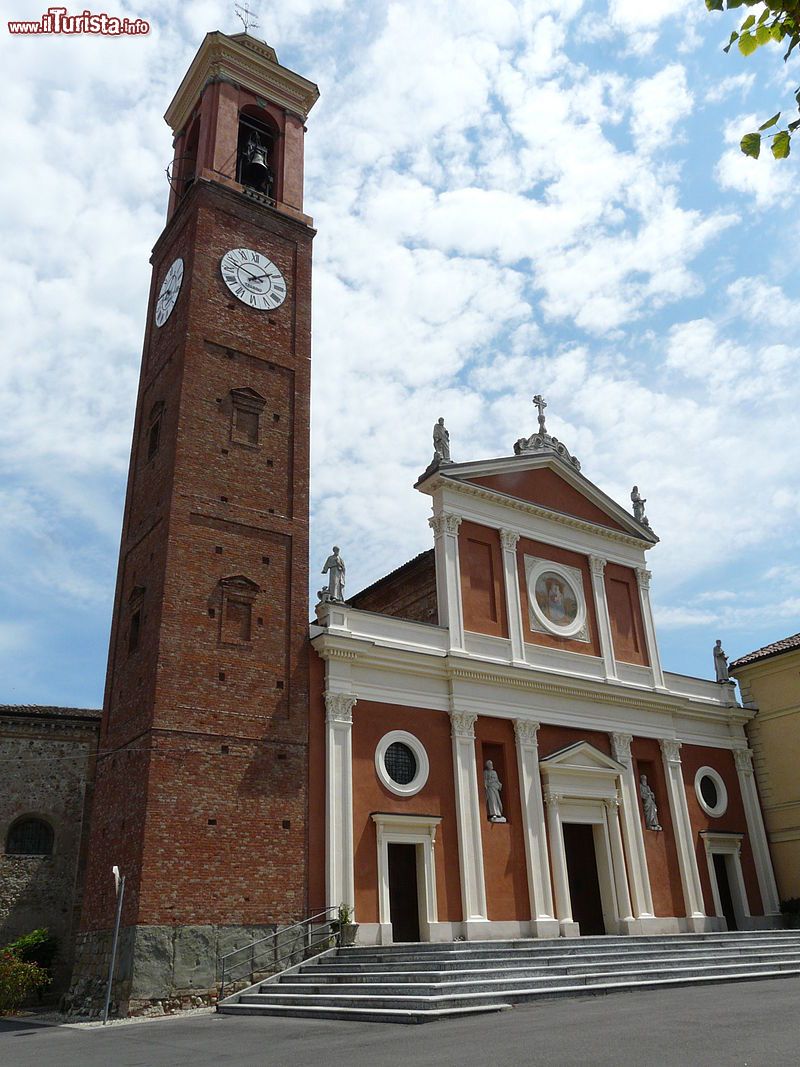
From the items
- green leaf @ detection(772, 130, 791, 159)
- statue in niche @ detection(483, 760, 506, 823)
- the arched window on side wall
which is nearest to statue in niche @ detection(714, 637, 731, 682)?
statue in niche @ detection(483, 760, 506, 823)

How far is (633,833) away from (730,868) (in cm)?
432

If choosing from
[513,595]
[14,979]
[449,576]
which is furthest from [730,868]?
[14,979]

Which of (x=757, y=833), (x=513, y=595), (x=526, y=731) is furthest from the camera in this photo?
(x=757, y=833)

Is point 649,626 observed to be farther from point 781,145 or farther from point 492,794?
point 781,145

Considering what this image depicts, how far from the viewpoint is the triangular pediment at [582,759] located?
861 inches

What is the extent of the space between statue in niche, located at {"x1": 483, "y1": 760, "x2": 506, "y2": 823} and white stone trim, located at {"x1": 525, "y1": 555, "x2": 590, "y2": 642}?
14.1ft

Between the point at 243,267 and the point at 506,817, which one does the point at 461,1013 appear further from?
the point at 243,267

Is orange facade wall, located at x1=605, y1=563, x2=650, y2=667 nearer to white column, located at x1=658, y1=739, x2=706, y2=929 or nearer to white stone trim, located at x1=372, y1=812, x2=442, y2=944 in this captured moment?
white column, located at x1=658, y1=739, x2=706, y2=929

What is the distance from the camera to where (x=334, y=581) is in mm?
20625

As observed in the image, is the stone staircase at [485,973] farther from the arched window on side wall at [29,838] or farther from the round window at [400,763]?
the arched window on side wall at [29,838]

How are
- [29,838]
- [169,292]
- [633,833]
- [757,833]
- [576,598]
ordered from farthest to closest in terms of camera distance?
[757,833] < [576,598] < [169,292] < [633,833] < [29,838]

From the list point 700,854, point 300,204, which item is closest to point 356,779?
point 700,854

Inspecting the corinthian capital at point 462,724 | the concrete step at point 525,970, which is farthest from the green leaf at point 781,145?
the corinthian capital at point 462,724

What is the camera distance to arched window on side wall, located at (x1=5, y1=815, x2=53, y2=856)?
21.4 metres
